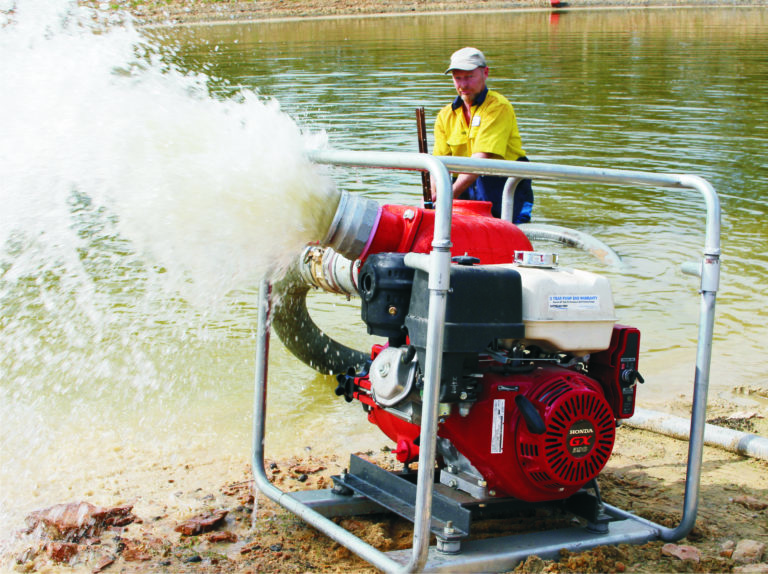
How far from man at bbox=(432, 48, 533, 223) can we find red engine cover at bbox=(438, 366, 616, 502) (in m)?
2.19

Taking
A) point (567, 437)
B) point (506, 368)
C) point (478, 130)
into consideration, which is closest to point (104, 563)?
point (506, 368)

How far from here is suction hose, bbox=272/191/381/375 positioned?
321cm

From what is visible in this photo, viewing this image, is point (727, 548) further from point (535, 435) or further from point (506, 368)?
point (506, 368)

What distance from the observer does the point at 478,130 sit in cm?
543

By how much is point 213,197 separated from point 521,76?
1930 centimetres

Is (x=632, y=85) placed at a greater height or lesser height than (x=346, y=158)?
greater

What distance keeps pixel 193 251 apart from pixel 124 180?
0.38 meters

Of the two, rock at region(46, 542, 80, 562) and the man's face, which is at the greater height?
the man's face

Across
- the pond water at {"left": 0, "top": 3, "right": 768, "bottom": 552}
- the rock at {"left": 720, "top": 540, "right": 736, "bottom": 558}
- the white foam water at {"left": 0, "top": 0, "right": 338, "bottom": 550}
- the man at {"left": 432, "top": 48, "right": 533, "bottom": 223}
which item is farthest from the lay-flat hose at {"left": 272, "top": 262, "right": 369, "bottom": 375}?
the rock at {"left": 720, "top": 540, "right": 736, "bottom": 558}

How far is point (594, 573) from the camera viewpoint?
10.3 ft

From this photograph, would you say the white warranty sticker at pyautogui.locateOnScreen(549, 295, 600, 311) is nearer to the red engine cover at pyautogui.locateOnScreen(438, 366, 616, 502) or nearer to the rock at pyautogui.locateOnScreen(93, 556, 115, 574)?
the red engine cover at pyautogui.locateOnScreen(438, 366, 616, 502)

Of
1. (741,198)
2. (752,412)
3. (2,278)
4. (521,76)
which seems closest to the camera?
(752,412)

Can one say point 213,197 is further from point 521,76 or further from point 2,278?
point 521,76

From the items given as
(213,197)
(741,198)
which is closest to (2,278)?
(213,197)
